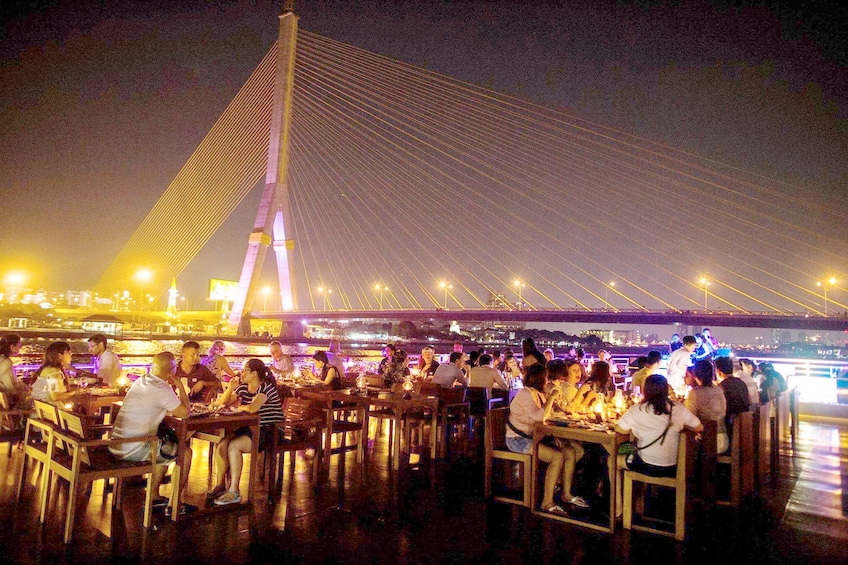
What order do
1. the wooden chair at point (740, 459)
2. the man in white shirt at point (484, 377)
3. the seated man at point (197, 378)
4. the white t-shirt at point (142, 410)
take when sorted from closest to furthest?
the white t-shirt at point (142, 410) → the wooden chair at point (740, 459) → the seated man at point (197, 378) → the man in white shirt at point (484, 377)

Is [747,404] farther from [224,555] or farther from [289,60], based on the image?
[289,60]

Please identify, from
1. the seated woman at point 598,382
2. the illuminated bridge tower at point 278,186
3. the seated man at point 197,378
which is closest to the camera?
the seated woman at point 598,382

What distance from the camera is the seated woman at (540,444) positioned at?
13.8 feet

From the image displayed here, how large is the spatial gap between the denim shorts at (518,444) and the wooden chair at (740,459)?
174cm

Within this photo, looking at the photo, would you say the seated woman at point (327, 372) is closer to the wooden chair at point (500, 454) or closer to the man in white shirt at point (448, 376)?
the man in white shirt at point (448, 376)

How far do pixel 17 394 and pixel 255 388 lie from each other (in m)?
2.27

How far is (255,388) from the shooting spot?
437 cm

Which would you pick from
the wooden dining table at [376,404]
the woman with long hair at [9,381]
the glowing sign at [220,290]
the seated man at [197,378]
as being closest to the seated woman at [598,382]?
the wooden dining table at [376,404]

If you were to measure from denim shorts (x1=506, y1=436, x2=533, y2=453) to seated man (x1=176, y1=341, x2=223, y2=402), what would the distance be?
3.13 metres

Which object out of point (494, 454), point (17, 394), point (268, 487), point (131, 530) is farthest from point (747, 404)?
point (17, 394)

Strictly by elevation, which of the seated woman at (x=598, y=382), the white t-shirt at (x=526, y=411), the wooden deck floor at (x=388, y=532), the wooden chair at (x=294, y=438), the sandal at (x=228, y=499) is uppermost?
the seated woman at (x=598, y=382)

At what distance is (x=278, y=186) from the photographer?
19.8 metres

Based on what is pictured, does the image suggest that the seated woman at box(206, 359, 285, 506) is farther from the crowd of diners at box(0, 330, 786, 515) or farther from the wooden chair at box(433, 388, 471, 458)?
the wooden chair at box(433, 388, 471, 458)

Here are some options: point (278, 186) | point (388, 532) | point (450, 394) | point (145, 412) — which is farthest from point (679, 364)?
point (278, 186)
